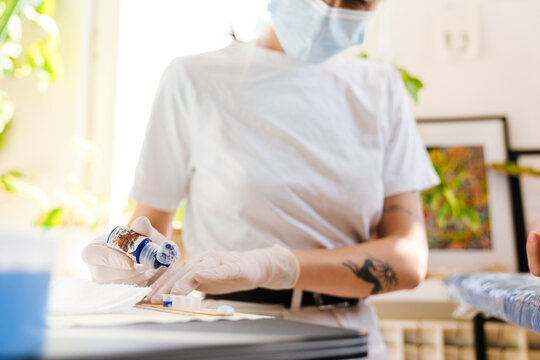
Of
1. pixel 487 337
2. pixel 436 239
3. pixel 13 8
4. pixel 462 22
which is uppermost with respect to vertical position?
pixel 462 22

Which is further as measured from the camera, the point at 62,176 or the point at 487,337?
the point at 62,176

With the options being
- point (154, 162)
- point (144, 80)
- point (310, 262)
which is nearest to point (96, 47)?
point (144, 80)

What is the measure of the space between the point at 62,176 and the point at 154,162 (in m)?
1.55

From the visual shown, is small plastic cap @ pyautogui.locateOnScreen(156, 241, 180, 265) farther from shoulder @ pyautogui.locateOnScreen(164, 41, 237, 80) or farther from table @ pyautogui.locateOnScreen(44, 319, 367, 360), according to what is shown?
shoulder @ pyautogui.locateOnScreen(164, 41, 237, 80)

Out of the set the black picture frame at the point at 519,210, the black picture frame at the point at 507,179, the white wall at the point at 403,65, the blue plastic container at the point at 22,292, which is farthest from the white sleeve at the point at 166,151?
the black picture frame at the point at 519,210

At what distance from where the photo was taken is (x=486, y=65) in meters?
2.70

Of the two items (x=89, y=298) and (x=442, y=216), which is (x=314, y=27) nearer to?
(x=89, y=298)

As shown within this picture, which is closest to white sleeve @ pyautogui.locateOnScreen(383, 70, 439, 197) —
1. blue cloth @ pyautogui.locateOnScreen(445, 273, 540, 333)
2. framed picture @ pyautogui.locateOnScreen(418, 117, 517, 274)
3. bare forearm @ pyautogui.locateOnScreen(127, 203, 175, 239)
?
blue cloth @ pyautogui.locateOnScreen(445, 273, 540, 333)

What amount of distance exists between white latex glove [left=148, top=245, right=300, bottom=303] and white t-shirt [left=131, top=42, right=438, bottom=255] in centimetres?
13

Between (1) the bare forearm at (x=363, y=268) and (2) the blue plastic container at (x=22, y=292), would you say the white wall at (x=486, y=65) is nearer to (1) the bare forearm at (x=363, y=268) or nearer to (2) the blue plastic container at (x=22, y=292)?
(1) the bare forearm at (x=363, y=268)

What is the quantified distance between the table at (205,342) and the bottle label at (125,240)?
21 cm

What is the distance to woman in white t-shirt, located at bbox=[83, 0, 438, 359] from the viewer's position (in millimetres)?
987

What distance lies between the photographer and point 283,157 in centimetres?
105

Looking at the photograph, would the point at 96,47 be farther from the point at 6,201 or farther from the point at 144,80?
the point at 6,201
